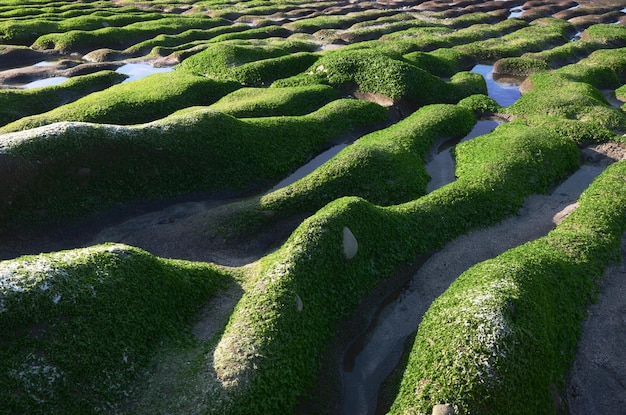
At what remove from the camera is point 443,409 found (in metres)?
11.2

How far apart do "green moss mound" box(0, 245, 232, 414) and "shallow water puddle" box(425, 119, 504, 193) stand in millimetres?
Result: 13580

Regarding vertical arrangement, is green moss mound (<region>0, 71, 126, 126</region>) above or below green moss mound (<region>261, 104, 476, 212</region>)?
above

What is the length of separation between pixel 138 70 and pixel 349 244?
33481 millimetres

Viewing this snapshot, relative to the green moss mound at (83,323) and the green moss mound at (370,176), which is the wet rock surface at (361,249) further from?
the green moss mound at (83,323)

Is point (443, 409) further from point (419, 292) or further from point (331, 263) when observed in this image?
point (331, 263)

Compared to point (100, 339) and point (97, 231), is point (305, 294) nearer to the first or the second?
point (100, 339)

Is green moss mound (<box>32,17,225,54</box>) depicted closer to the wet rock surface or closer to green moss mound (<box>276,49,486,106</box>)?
green moss mound (<box>276,49,486,106</box>)

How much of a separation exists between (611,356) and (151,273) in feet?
43.2

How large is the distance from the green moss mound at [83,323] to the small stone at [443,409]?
6816 mm

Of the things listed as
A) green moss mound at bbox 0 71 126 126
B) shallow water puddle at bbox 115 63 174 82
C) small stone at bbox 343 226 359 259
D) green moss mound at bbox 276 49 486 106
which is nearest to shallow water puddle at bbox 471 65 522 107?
green moss mound at bbox 276 49 486 106

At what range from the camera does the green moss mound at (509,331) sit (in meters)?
11.6

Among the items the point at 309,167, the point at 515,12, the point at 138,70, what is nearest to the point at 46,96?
the point at 138,70

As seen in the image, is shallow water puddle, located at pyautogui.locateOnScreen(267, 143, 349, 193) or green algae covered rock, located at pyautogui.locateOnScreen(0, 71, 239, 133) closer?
shallow water puddle, located at pyautogui.locateOnScreen(267, 143, 349, 193)

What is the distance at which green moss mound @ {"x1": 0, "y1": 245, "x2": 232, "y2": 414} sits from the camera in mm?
10930
